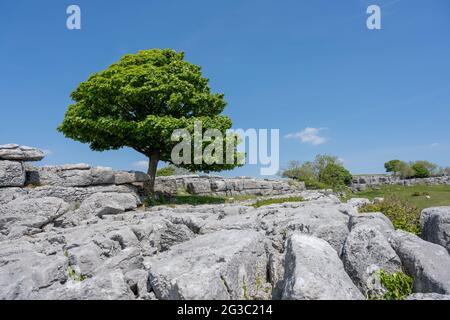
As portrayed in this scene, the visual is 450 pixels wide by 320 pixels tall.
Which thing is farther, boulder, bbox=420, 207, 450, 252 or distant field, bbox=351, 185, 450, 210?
distant field, bbox=351, 185, 450, 210

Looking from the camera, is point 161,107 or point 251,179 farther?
point 251,179

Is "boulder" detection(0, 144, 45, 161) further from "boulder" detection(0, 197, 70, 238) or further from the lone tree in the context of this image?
"boulder" detection(0, 197, 70, 238)

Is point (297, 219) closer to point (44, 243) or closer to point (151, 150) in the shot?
point (44, 243)

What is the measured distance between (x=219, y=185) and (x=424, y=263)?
29.3 metres

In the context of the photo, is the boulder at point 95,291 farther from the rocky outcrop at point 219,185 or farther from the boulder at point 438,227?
the rocky outcrop at point 219,185

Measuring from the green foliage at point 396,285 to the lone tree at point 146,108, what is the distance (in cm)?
2120

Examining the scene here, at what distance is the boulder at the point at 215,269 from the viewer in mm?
5703

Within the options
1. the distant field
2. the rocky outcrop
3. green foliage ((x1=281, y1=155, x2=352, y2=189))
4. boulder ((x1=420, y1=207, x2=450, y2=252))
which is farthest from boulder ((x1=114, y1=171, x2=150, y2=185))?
green foliage ((x1=281, y1=155, x2=352, y2=189))

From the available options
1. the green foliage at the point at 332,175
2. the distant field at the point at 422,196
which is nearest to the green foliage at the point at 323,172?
the green foliage at the point at 332,175

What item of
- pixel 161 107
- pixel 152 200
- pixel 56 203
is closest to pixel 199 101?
pixel 161 107

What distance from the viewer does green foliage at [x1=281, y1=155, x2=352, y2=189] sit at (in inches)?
2314

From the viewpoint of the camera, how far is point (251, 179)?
39.6m

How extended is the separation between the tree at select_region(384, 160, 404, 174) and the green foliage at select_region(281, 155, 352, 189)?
2584cm
